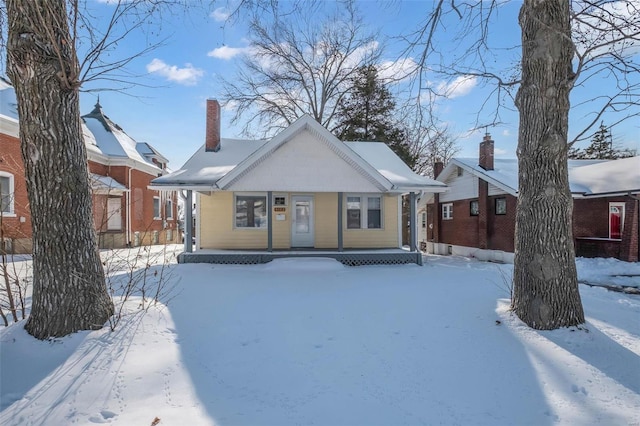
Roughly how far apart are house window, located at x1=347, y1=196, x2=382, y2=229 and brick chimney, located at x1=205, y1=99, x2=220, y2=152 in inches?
248

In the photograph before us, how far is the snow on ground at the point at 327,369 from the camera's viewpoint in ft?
9.36

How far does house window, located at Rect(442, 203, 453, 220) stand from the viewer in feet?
65.7

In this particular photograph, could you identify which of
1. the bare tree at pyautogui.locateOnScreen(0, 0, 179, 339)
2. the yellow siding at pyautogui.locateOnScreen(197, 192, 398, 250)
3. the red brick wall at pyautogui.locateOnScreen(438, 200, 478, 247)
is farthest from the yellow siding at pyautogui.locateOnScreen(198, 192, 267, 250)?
the red brick wall at pyautogui.locateOnScreen(438, 200, 478, 247)

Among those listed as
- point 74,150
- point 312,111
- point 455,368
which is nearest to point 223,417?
point 455,368

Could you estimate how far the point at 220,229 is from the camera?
1331 cm

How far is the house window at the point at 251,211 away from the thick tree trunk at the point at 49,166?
30.7ft

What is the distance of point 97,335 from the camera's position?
3896mm

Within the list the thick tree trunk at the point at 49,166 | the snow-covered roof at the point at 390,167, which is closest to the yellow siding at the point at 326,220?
the snow-covered roof at the point at 390,167

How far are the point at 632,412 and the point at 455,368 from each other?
4.72 ft

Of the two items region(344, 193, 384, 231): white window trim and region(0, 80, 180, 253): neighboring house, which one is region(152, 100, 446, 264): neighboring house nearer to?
region(344, 193, 384, 231): white window trim

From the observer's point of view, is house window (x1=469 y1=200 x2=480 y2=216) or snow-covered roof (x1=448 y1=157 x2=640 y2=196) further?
house window (x1=469 y1=200 x2=480 y2=216)

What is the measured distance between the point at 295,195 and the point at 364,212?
291 centimetres

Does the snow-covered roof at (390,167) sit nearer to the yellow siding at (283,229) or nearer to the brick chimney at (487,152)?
the yellow siding at (283,229)

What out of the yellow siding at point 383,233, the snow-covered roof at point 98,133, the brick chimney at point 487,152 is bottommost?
the yellow siding at point 383,233
